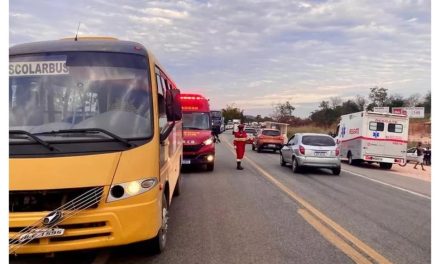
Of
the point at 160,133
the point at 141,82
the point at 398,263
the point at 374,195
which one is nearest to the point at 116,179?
the point at 160,133

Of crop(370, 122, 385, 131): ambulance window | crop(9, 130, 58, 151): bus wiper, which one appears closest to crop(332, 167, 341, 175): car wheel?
crop(370, 122, 385, 131): ambulance window

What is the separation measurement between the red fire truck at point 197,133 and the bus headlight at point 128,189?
1022 centimetres

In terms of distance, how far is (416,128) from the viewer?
230 ft

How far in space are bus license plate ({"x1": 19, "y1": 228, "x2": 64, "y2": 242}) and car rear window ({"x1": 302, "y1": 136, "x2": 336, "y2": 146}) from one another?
13059mm

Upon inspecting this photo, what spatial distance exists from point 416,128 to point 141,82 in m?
72.8

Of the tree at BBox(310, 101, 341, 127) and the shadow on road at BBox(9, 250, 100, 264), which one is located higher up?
the tree at BBox(310, 101, 341, 127)

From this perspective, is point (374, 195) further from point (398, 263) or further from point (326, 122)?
point (326, 122)

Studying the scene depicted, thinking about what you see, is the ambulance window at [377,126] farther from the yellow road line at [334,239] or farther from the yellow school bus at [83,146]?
the yellow school bus at [83,146]

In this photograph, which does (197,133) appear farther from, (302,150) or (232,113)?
(232,113)

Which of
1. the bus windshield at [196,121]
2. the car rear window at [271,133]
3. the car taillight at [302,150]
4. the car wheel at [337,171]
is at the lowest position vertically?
the car wheel at [337,171]

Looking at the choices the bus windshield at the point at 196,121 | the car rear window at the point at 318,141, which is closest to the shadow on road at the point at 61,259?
the bus windshield at the point at 196,121

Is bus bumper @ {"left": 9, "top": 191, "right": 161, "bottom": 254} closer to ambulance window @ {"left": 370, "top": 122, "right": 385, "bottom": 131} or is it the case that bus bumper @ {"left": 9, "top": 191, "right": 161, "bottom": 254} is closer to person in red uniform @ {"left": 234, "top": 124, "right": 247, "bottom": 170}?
person in red uniform @ {"left": 234, "top": 124, "right": 247, "bottom": 170}

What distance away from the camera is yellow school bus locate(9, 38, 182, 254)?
4.40 meters

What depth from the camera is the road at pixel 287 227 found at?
18.1ft
